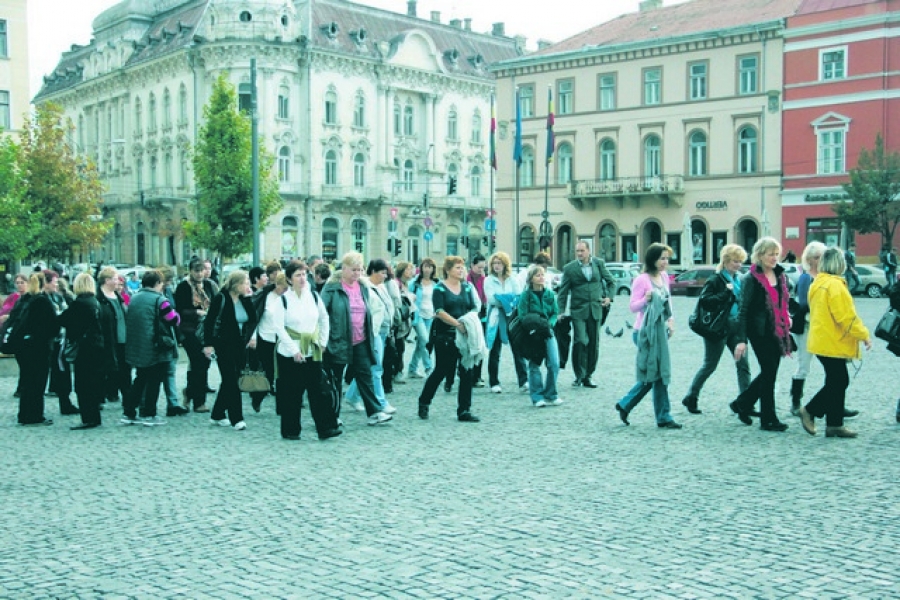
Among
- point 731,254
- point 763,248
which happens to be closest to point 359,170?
point 731,254

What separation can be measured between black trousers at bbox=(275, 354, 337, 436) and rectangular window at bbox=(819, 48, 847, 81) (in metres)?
44.2

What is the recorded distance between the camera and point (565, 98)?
58.7m

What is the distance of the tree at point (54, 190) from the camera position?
46844mm

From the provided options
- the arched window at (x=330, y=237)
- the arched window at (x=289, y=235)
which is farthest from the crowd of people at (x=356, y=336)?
the arched window at (x=330, y=237)

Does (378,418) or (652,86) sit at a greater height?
(652,86)

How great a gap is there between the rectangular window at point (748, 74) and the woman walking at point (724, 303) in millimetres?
43522

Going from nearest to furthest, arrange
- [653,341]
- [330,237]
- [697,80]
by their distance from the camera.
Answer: [653,341]
[697,80]
[330,237]

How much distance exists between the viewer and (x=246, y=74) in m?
66.2

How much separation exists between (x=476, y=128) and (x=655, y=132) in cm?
2758

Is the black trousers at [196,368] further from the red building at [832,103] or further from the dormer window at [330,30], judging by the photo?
the dormer window at [330,30]

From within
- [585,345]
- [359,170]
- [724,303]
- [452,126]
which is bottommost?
[585,345]

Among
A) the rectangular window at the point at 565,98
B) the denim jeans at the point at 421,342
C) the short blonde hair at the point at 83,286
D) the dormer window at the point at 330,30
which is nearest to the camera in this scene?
the short blonde hair at the point at 83,286

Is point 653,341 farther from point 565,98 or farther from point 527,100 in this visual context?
point 527,100

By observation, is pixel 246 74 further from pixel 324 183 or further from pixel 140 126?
pixel 140 126
